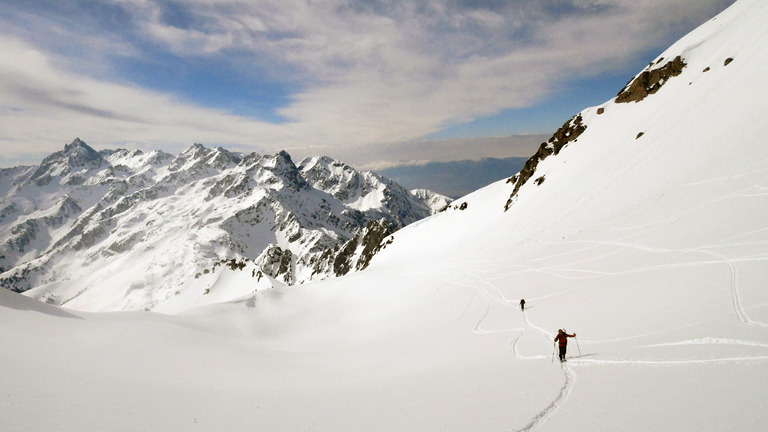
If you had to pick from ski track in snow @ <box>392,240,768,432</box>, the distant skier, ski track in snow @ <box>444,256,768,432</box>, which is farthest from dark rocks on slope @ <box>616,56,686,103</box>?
the distant skier

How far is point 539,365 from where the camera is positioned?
40.4 ft

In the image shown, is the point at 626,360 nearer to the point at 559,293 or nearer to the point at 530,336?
the point at 530,336

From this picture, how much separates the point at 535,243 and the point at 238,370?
112 feet

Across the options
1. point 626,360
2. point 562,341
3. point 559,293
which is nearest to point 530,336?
point 562,341

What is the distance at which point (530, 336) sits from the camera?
54.3 ft

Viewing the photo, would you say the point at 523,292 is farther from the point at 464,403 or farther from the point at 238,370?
the point at 238,370

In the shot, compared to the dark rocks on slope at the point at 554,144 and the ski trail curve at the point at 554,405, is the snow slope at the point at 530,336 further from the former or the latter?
the dark rocks on slope at the point at 554,144

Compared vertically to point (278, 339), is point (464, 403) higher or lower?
higher

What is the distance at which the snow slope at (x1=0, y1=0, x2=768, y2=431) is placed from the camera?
8.51m

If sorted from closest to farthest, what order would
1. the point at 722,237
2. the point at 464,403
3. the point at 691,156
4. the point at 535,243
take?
1. the point at 464,403
2. the point at 722,237
3. the point at 691,156
4. the point at 535,243

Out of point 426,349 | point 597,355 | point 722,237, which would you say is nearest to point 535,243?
point 722,237

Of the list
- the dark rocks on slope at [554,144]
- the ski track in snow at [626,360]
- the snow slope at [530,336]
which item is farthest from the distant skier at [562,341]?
the dark rocks on slope at [554,144]

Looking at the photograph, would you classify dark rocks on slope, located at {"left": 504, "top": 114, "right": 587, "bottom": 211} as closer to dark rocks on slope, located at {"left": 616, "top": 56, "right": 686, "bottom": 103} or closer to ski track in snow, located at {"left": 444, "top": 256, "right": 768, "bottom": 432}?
dark rocks on slope, located at {"left": 616, "top": 56, "right": 686, "bottom": 103}

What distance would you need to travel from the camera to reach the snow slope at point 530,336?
8.51 m
